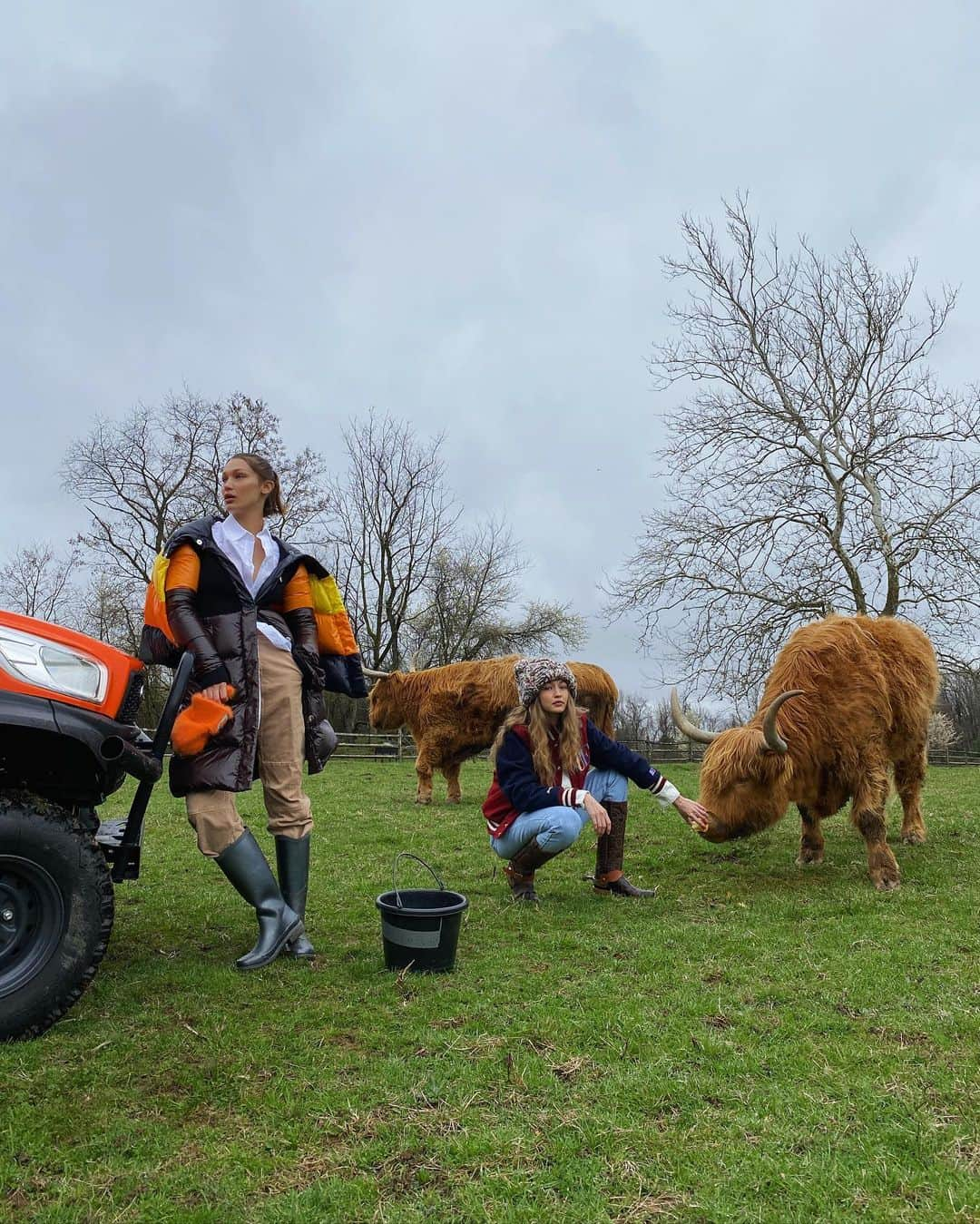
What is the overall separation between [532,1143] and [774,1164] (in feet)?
2.10

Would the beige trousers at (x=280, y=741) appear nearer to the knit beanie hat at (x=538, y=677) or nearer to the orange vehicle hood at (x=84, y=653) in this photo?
the orange vehicle hood at (x=84, y=653)

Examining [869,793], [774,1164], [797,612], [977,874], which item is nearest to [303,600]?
[774,1164]

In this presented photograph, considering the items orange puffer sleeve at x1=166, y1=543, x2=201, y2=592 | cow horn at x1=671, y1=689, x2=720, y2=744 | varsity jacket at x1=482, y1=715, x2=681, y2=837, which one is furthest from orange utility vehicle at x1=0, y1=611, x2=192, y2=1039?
cow horn at x1=671, y1=689, x2=720, y2=744

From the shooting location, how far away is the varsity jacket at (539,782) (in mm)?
4910

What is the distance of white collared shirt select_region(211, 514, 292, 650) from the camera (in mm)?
4133

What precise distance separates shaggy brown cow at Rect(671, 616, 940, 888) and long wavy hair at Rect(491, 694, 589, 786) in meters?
1.22

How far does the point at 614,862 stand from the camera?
5590 mm

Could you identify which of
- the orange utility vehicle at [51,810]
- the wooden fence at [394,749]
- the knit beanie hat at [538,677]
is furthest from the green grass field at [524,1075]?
the wooden fence at [394,749]

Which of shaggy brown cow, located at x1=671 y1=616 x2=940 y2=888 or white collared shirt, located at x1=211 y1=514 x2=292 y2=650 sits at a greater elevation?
white collared shirt, located at x1=211 y1=514 x2=292 y2=650

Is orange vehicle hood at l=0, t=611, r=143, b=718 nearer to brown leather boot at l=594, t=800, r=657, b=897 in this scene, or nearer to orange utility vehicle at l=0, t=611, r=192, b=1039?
orange utility vehicle at l=0, t=611, r=192, b=1039

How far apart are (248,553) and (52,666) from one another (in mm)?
1241

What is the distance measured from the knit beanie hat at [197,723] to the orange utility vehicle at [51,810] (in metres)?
0.22

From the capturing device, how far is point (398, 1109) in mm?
2525

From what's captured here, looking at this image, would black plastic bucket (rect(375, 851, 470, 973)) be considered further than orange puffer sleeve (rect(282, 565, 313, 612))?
No
